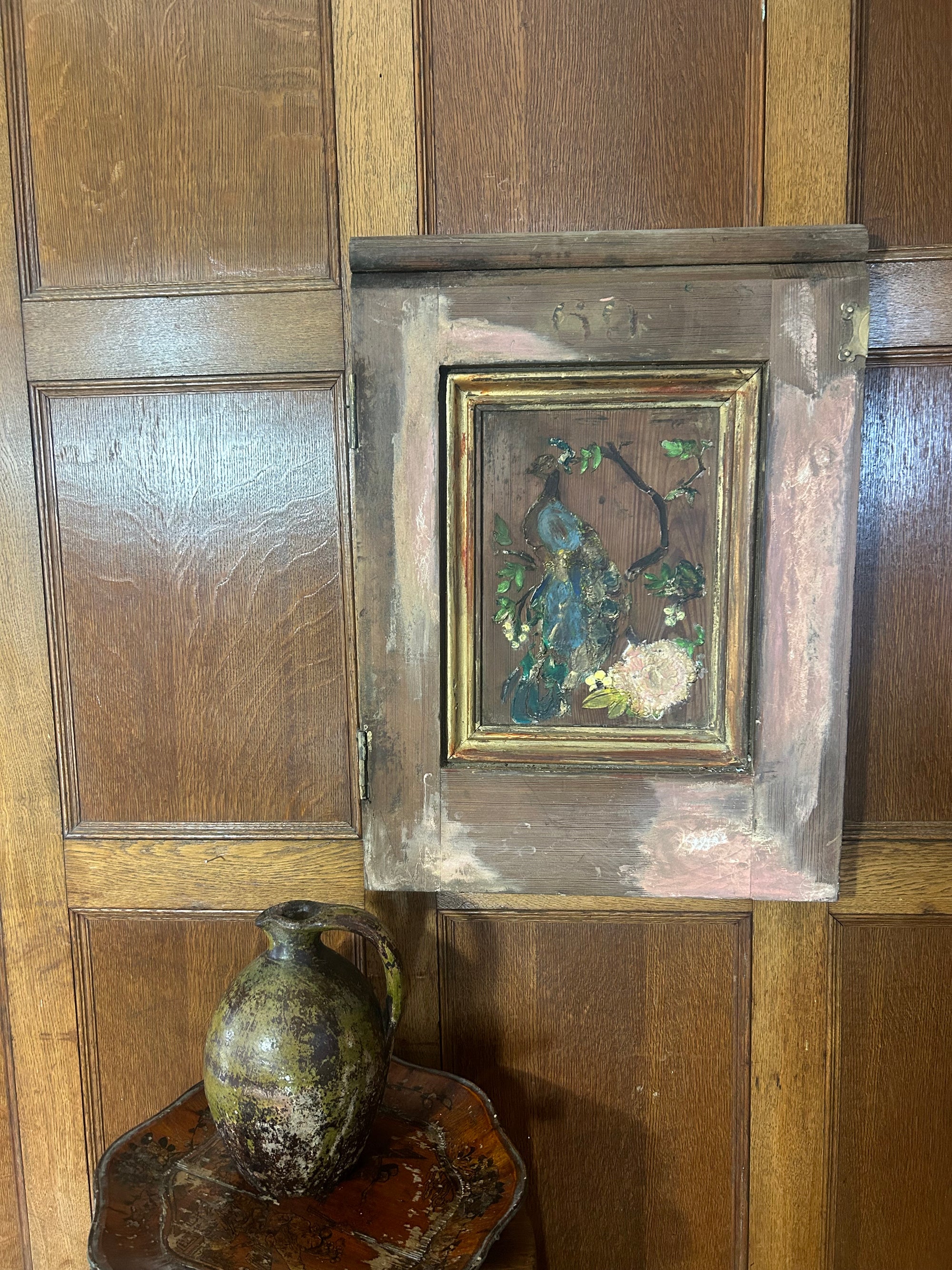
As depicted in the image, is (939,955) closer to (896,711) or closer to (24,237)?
(896,711)

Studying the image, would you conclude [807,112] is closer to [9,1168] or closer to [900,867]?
[900,867]

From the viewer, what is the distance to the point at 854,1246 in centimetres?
109

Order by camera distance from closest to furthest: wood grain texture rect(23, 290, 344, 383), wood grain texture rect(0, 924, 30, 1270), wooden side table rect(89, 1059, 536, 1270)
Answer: wooden side table rect(89, 1059, 536, 1270)
wood grain texture rect(23, 290, 344, 383)
wood grain texture rect(0, 924, 30, 1270)

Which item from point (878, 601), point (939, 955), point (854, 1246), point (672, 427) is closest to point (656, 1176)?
point (854, 1246)

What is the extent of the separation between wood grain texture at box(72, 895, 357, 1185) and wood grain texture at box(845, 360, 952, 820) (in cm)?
73

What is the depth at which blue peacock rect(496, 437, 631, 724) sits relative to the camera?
3.17 ft

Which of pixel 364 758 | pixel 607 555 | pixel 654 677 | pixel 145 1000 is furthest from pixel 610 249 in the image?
pixel 145 1000

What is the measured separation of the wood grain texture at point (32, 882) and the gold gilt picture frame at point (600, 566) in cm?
56

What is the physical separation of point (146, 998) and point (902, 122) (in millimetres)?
1446

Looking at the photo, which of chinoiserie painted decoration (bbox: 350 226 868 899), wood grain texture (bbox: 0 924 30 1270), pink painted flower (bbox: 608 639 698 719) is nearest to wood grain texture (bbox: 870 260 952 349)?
chinoiserie painted decoration (bbox: 350 226 868 899)

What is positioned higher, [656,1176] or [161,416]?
[161,416]

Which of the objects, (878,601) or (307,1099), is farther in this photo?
(878,601)

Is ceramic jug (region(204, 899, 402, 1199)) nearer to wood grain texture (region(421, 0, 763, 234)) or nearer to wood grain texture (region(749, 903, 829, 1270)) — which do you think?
wood grain texture (region(749, 903, 829, 1270))

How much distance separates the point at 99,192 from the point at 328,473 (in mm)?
444
